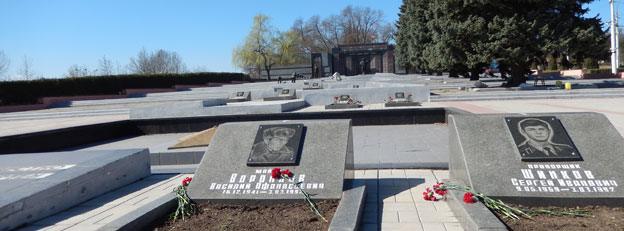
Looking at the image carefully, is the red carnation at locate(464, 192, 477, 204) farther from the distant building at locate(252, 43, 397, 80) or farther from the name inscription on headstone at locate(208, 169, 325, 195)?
the distant building at locate(252, 43, 397, 80)

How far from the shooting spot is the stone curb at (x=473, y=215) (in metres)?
3.19

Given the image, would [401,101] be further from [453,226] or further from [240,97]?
[453,226]

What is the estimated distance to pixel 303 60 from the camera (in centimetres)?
7269

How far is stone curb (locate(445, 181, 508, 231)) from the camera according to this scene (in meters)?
3.19

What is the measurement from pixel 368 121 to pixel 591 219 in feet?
26.3

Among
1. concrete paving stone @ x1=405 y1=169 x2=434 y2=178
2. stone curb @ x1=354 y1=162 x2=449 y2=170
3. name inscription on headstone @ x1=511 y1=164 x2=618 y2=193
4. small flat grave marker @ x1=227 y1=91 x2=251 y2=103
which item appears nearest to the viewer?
name inscription on headstone @ x1=511 y1=164 x2=618 y2=193

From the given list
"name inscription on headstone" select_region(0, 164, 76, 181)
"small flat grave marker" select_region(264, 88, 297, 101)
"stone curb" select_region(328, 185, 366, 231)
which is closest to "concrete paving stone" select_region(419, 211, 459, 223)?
"stone curb" select_region(328, 185, 366, 231)

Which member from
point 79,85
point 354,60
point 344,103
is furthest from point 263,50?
point 344,103

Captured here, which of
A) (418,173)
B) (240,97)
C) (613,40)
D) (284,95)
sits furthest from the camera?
(613,40)

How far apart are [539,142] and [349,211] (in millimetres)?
1957

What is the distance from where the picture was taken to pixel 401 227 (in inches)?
145

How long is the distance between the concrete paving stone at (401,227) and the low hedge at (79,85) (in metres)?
30.2

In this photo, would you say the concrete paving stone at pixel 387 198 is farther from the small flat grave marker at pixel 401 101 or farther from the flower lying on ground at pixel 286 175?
the small flat grave marker at pixel 401 101

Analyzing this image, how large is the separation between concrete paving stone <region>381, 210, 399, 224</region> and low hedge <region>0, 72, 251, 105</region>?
2996cm
